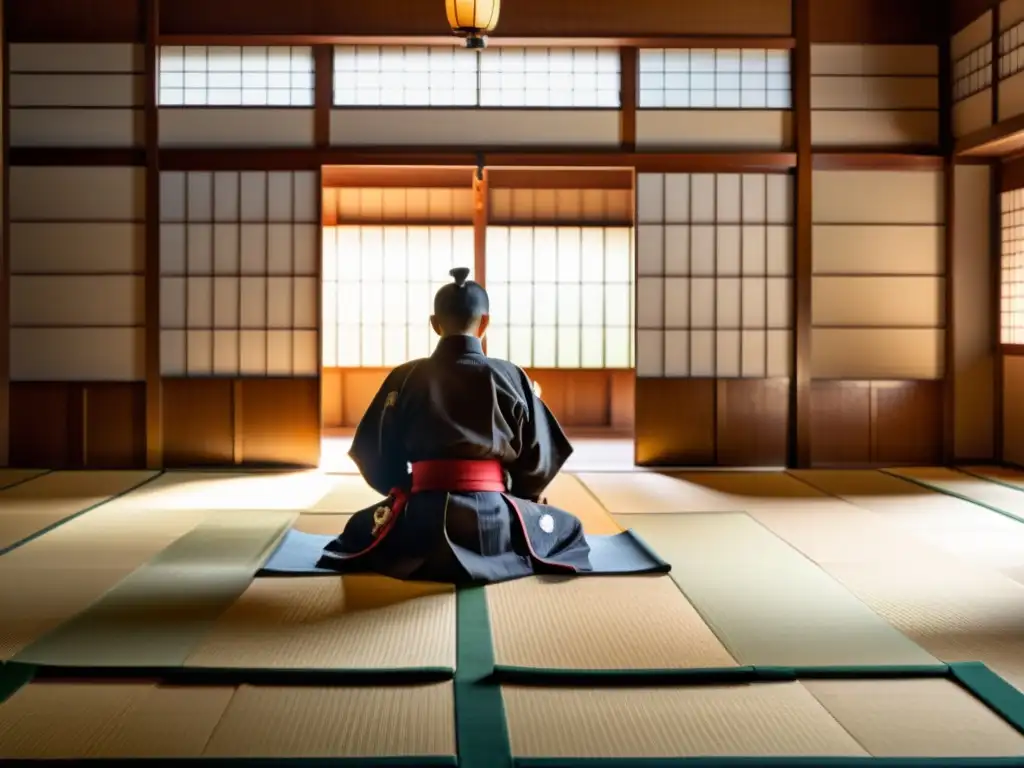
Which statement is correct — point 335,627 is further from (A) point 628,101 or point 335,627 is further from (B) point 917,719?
(A) point 628,101

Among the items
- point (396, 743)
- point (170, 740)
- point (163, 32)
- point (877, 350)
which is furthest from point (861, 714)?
point (163, 32)

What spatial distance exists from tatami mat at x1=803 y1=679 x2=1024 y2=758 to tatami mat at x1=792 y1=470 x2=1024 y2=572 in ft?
4.79

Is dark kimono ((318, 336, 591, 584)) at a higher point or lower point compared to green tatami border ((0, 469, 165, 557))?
higher

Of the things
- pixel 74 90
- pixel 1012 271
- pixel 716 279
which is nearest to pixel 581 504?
pixel 716 279

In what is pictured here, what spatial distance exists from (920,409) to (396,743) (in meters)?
5.19

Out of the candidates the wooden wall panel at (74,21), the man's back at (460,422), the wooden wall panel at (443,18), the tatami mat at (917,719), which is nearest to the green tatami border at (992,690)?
the tatami mat at (917,719)

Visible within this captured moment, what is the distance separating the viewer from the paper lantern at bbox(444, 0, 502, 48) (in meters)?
4.79

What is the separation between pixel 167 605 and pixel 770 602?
1778mm

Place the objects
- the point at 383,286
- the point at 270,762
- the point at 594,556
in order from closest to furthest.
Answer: the point at 270,762 < the point at 594,556 < the point at 383,286

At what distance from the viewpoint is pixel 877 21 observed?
6.48 metres

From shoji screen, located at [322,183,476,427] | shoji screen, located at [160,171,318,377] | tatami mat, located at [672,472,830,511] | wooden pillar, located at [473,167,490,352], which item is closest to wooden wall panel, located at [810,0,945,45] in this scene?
wooden pillar, located at [473,167,490,352]

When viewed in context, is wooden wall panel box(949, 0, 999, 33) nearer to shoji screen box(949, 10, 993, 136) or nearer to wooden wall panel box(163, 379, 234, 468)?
shoji screen box(949, 10, 993, 136)

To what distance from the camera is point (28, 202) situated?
20.9ft

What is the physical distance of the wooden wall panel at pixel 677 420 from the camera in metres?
6.52
